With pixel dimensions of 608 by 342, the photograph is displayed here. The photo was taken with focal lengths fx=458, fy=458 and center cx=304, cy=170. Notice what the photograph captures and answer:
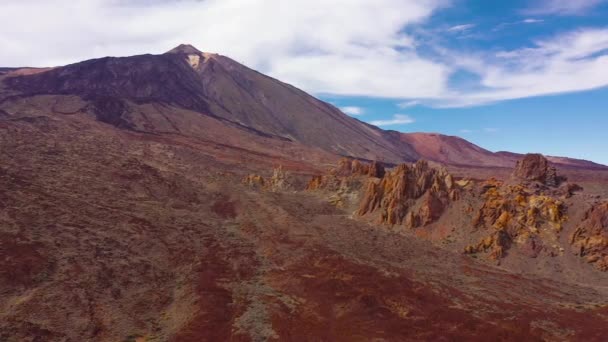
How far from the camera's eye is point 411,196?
49.3m

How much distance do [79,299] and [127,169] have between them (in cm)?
3824

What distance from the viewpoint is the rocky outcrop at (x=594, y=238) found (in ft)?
122

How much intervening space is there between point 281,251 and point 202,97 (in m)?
128

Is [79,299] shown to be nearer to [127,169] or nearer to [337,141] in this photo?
[127,169]

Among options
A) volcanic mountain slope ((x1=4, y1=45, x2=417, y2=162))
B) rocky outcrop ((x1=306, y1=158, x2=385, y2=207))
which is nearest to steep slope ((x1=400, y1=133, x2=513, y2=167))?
volcanic mountain slope ((x1=4, y1=45, x2=417, y2=162))

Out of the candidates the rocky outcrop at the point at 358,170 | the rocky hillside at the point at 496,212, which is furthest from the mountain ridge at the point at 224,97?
the rocky hillside at the point at 496,212

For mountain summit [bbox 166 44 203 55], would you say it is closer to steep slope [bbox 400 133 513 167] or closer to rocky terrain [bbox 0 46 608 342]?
steep slope [bbox 400 133 513 167]

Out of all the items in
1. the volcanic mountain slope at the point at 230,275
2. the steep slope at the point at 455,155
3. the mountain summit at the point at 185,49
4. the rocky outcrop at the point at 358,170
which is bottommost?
the volcanic mountain slope at the point at 230,275

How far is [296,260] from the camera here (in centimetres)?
3469

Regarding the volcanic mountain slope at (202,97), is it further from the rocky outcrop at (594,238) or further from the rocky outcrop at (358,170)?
the rocky outcrop at (594,238)

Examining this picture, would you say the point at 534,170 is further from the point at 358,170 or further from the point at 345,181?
the point at 358,170

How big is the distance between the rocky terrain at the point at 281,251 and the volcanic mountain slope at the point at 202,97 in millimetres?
43791

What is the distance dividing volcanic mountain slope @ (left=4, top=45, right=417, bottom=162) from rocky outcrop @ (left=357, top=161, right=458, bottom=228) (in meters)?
73.1

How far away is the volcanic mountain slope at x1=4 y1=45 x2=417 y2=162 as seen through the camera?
122188 millimetres
